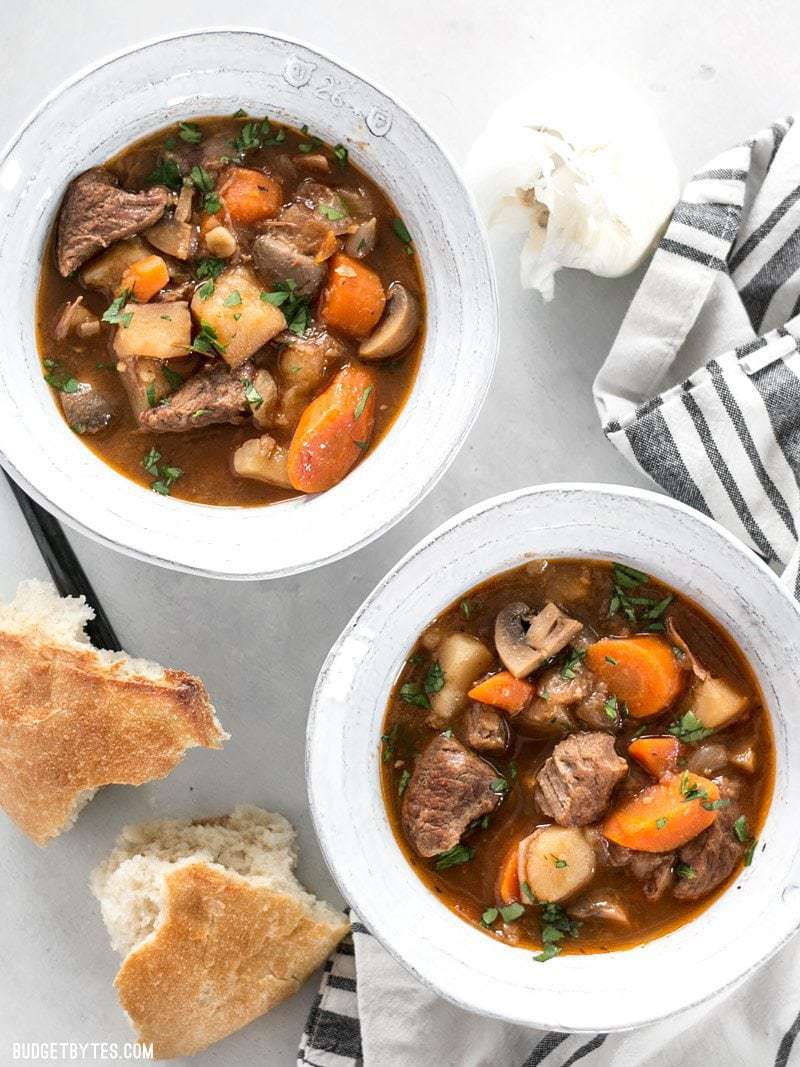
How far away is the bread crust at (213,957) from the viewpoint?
3152mm

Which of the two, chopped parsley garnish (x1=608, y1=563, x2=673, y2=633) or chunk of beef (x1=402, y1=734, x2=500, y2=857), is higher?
chopped parsley garnish (x1=608, y1=563, x2=673, y2=633)

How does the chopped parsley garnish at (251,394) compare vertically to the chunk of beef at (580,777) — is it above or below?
above

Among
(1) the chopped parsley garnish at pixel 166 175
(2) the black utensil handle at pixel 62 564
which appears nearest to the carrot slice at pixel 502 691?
(2) the black utensil handle at pixel 62 564

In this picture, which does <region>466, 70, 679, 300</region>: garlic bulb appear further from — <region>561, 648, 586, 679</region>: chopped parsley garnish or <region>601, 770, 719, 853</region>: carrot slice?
<region>601, 770, 719, 853</region>: carrot slice

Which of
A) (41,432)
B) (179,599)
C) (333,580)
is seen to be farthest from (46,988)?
(41,432)

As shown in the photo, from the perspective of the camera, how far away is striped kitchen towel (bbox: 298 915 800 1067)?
320 cm

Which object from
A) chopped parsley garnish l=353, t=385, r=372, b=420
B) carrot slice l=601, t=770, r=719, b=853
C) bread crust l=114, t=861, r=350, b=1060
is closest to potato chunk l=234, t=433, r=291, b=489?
chopped parsley garnish l=353, t=385, r=372, b=420

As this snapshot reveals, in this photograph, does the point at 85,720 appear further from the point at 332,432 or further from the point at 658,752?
the point at 658,752

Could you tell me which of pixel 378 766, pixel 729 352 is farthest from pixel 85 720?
pixel 729 352

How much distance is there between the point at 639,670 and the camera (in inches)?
113

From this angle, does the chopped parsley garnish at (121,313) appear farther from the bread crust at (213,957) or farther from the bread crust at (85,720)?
the bread crust at (213,957)

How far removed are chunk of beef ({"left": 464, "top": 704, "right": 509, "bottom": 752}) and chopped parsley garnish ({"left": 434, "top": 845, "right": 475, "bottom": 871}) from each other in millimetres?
279

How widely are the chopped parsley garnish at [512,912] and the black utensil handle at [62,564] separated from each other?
135 centimetres

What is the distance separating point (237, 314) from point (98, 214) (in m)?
0.42
